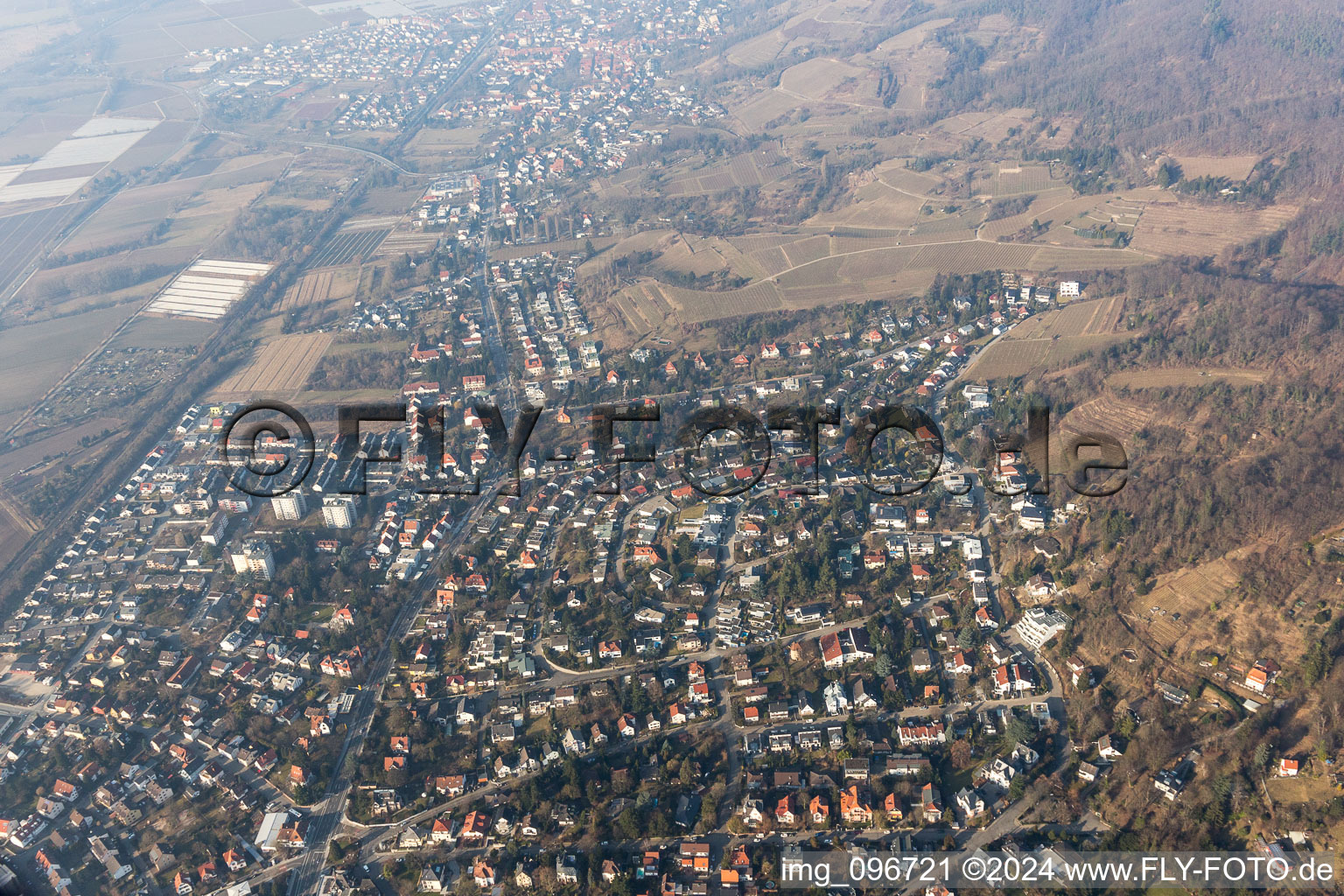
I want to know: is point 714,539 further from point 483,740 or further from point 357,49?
point 357,49

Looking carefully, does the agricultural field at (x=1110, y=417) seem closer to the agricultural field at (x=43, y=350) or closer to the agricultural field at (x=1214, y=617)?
the agricultural field at (x=1214, y=617)

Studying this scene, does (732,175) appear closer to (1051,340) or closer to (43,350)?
(1051,340)

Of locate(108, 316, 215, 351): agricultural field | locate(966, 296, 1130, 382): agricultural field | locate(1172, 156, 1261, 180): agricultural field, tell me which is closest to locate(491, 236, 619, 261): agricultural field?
locate(108, 316, 215, 351): agricultural field

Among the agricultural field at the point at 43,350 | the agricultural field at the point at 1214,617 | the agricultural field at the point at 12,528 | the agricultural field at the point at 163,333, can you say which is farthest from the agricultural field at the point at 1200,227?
the agricultural field at the point at 43,350

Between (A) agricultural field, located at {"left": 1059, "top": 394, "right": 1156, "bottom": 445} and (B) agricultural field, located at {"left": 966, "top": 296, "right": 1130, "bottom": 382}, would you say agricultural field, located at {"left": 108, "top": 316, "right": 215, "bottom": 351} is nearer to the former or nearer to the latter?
(B) agricultural field, located at {"left": 966, "top": 296, "right": 1130, "bottom": 382}

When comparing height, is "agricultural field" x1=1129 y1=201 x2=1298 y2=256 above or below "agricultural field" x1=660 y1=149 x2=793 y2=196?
below

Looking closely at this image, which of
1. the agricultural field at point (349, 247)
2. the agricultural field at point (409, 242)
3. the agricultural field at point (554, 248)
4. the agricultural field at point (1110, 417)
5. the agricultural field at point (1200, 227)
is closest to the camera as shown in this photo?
the agricultural field at point (1110, 417)

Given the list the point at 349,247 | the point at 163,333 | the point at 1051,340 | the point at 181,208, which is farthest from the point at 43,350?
the point at 1051,340
